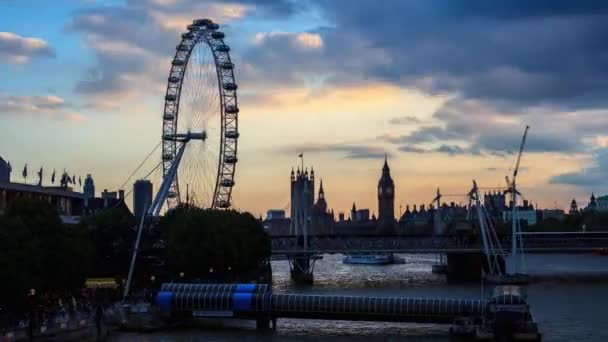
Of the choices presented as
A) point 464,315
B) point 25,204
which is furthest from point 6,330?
point 464,315

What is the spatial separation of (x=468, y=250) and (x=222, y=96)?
1410 inches

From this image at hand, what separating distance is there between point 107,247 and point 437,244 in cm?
5784

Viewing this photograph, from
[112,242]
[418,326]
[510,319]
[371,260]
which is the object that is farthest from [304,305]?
[371,260]

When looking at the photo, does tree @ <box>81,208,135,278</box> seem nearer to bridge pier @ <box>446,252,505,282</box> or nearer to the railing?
the railing

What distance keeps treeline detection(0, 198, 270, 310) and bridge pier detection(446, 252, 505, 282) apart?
26914mm

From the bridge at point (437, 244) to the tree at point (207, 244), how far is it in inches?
757

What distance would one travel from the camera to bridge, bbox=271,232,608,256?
11112 centimetres

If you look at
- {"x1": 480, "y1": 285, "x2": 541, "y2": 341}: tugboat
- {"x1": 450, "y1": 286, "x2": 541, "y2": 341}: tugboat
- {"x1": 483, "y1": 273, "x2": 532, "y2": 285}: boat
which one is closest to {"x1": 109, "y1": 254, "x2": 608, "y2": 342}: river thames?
{"x1": 450, "y1": 286, "x2": 541, "y2": 341}: tugboat

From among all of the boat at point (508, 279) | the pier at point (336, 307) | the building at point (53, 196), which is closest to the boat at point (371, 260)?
the building at point (53, 196)

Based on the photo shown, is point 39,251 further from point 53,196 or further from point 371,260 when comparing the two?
point 371,260

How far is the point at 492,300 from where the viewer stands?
54.7 metres

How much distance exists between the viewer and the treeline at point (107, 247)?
52.7 m

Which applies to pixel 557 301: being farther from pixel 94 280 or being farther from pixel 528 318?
pixel 94 280

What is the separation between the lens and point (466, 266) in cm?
12312
